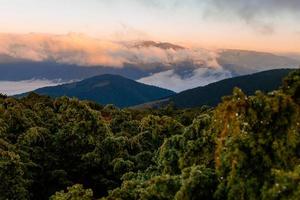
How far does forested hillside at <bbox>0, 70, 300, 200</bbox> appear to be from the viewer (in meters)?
21.7

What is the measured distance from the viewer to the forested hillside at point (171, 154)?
21.7 meters

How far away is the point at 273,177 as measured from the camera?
21000 mm

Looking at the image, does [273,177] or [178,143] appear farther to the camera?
[178,143]

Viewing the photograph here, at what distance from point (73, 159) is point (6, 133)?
7.18 m

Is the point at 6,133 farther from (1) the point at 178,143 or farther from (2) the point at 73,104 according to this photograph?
(1) the point at 178,143

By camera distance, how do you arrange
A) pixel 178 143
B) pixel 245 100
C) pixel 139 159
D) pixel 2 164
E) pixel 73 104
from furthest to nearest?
pixel 73 104 → pixel 139 159 → pixel 2 164 → pixel 178 143 → pixel 245 100

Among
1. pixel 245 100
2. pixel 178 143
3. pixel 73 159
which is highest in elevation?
pixel 245 100

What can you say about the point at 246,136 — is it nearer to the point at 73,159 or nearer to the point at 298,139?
the point at 298,139

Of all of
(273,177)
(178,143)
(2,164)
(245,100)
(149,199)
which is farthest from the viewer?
(2,164)

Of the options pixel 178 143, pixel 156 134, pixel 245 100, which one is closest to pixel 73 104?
pixel 156 134

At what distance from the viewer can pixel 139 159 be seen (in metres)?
45.4

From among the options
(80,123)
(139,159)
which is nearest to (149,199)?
(139,159)

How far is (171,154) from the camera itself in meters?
31.4

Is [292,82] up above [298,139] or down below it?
above
